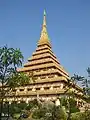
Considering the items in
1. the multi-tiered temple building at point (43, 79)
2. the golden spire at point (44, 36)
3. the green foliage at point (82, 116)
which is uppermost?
the golden spire at point (44, 36)

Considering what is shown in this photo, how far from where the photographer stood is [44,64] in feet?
207

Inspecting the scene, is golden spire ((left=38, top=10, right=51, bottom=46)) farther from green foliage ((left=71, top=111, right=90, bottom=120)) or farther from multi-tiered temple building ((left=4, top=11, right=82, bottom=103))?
green foliage ((left=71, top=111, right=90, bottom=120))

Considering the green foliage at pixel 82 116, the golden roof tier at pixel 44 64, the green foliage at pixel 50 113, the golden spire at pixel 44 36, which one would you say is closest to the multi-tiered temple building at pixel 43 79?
the golden roof tier at pixel 44 64

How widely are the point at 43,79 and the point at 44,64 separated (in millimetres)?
5765

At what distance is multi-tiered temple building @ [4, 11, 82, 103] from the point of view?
5438 centimetres

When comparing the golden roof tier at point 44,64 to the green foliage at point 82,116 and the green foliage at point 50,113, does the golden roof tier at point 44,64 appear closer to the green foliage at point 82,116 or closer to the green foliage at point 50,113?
the green foliage at point 50,113

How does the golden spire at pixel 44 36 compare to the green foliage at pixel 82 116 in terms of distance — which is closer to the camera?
the green foliage at pixel 82 116

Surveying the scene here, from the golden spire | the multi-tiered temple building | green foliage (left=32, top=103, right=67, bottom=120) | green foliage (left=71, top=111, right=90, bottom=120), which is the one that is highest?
the golden spire

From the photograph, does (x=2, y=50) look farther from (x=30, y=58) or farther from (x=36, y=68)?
(x=30, y=58)

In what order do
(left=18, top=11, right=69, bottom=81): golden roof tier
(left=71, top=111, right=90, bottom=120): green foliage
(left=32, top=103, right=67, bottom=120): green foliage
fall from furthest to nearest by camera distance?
(left=18, top=11, right=69, bottom=81): golden roof tier
(left=32, top=103, right=67, bottom=120): green foliage
(left=71, top=111, right=90, bottom=120): green foliage

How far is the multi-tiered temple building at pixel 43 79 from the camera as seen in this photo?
54.4 m

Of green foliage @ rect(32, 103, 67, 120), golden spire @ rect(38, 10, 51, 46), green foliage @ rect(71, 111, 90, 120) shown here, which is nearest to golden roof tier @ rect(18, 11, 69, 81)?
golden spire @ rect(38, 10, 51, 46)

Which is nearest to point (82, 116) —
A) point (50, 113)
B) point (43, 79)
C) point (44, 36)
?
point (50, 113)

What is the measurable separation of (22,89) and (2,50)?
123 ft
